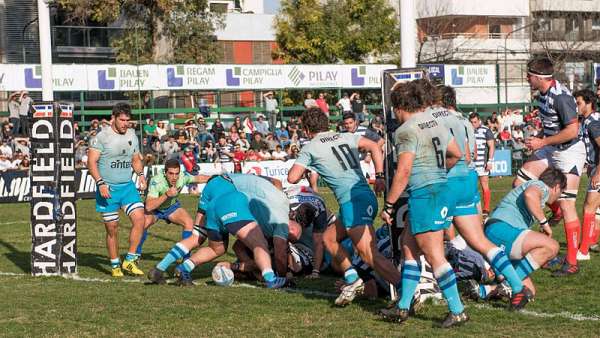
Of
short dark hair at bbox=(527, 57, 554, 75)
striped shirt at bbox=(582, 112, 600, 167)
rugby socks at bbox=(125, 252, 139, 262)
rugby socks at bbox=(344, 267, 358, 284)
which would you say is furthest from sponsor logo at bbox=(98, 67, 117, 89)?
rugby socks at bbox=(344, 267, 358, 284)

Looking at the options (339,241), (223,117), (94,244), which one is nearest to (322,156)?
(339,241)

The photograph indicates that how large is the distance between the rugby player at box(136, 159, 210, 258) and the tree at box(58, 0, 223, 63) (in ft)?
84.1

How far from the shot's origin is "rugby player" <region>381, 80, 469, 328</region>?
8305 mm

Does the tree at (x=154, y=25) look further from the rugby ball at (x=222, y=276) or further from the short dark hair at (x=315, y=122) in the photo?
the short dark hair at (x=315, y=122)

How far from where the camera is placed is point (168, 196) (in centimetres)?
1312

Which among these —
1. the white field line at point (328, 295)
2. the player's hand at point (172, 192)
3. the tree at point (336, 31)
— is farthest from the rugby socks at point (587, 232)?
the tree at point (336, 31)

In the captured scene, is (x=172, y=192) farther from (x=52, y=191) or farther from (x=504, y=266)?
(x=504, y=266)

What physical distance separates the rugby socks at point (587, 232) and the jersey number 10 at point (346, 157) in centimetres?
398

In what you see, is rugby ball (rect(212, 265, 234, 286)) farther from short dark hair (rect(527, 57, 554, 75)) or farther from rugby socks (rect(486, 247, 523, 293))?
short dark hair (rect(527, 57, 554, 75))

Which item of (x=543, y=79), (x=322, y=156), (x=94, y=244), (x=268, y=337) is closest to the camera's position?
(x=268, y=337)

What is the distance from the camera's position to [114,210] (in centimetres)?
1280

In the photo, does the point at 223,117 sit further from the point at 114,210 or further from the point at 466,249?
the point at 466,249

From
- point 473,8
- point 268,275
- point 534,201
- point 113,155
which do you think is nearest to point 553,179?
point 534,201

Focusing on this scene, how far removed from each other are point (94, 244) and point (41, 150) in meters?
4.40
